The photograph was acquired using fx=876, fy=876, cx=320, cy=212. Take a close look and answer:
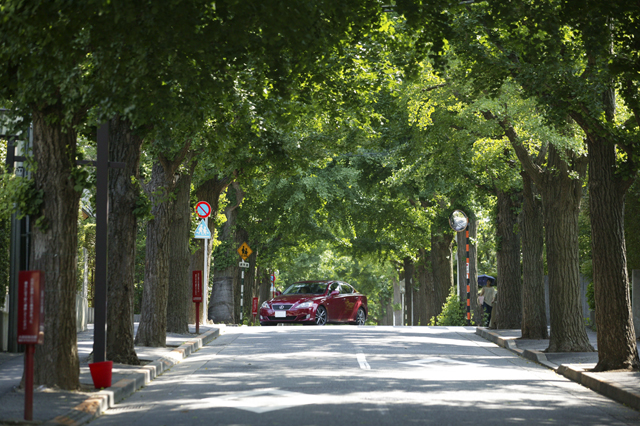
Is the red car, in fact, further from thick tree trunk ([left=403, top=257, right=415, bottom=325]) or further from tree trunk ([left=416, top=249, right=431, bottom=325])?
thick tree trunk ([left=403, top=257, right=415, bottom=325])

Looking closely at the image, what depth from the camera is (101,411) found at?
30.8 ft

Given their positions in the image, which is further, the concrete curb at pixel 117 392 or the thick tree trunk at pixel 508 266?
the thick tree trunk at pixel 508 266

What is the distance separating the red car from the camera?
91.8 feet

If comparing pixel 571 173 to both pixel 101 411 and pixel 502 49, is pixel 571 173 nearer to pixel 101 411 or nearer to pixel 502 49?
pixel 502 49

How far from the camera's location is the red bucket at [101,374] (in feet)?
34.3

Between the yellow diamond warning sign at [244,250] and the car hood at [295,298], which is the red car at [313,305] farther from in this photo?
the yellow diamond warning sign at [244,250]

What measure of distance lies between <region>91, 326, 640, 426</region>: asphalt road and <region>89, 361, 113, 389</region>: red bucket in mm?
376

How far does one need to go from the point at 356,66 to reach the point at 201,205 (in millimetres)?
10744

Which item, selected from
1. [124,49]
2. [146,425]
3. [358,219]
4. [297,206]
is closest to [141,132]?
[124,49]

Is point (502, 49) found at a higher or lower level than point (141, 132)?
higher

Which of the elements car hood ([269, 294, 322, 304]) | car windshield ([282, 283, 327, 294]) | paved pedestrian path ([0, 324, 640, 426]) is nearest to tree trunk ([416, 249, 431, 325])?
car windshield ([282, 283, 327, 294])

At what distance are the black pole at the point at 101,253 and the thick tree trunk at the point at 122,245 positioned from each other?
1948 mm

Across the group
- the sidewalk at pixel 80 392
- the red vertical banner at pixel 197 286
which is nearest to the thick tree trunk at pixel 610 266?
the sidewalk at pixel 80 392

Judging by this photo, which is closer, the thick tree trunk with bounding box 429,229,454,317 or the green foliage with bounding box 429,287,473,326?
the green foliage with bounding box 429,287,473,326
